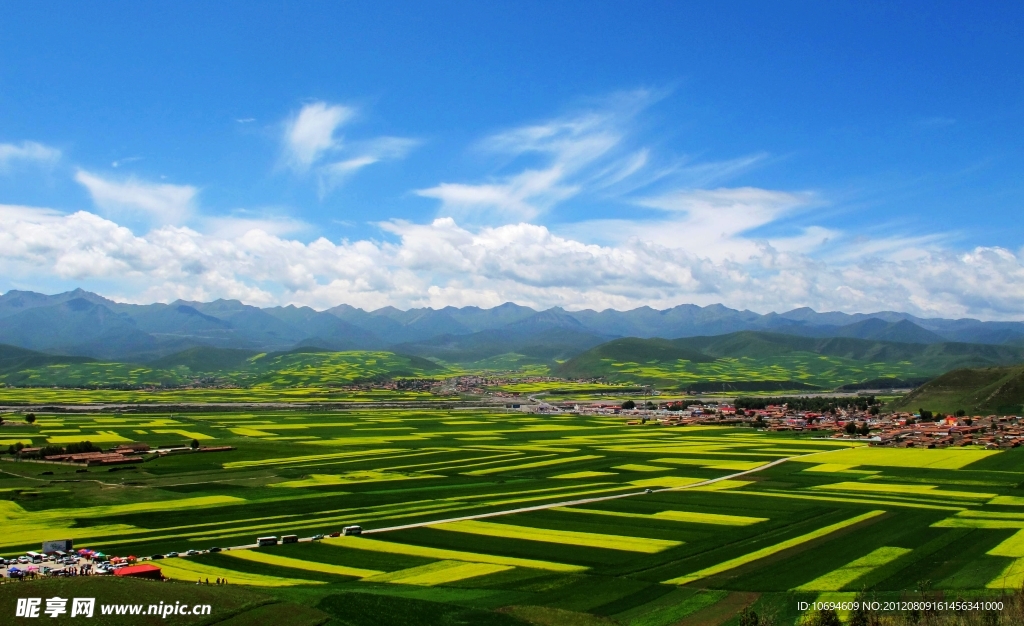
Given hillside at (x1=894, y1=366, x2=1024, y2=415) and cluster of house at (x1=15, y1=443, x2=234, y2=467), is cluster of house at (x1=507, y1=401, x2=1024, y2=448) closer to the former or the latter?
hillside at (x1=894, y1=366, x2=1024, y2=415)

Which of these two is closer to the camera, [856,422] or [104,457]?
[104,457]

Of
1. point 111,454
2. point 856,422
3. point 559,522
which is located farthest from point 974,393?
point 111,454

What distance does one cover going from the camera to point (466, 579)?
113 feet

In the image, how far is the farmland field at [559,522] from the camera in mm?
32125

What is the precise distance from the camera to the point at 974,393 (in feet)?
470

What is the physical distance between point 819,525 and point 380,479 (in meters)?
38.8

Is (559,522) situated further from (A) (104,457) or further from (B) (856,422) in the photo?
(B) (856,422)

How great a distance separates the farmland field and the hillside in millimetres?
59591

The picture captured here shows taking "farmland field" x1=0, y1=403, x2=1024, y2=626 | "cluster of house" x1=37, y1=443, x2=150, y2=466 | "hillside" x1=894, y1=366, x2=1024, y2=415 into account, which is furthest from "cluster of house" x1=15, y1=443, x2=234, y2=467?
"hillside" x1=894, y1=366, x2=1024, y2=415

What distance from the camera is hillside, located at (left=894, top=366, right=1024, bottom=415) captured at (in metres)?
134

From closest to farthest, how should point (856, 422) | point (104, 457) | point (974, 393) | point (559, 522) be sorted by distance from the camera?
1. point (559, 522)
2. point (104, 457)
3. point (856, 422)
4. point (974, 393)

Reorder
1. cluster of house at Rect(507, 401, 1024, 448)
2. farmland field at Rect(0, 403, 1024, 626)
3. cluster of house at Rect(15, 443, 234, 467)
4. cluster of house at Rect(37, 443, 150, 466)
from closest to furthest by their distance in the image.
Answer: farmland field at Rect(0, 403, 1024, 626) → cluster of house at Rect(37, 443, 150, 466) → cluster of house at Rect(15, 443, 234, 467) → cluster of house at Rect(507, 401, 1024, 448)

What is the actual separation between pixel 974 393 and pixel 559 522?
425 feet

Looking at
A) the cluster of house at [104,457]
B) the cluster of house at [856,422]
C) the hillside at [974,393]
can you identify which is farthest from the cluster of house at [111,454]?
the hillside at [974,393]
